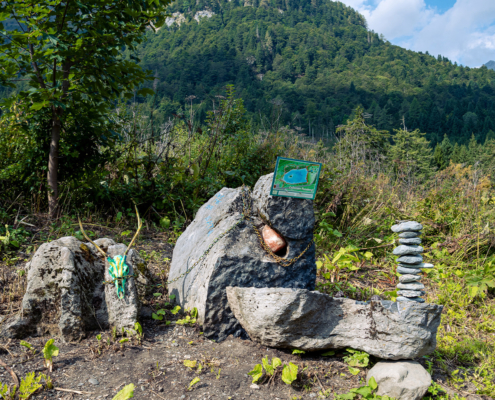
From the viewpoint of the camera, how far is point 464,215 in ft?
17.4

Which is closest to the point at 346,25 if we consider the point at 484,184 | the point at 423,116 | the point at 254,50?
the point at 254,50

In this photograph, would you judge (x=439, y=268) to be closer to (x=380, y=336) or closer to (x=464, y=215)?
(x=464, y=215)

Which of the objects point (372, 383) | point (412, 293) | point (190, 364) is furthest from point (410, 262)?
point (190, 364)

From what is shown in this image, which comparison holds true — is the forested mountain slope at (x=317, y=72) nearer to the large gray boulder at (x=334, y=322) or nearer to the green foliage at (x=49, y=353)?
the large gray boulder at (x=334, y=322)

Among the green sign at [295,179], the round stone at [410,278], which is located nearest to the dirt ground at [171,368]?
the round stone at [410,278]

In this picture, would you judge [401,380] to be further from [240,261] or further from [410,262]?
[240,261]

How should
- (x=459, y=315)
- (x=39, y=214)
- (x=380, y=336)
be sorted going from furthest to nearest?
1. (x=39, y=214)
2. (x=459, y=315)
3. (x=380, y=336)

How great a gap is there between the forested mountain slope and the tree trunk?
43222 millimetres

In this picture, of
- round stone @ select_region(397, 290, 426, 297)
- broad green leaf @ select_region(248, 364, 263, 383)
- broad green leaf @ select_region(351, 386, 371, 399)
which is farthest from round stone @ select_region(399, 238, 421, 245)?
broad green leaf @ select_region(248, 364, 263, 383)

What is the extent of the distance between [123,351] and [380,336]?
6.31 feet

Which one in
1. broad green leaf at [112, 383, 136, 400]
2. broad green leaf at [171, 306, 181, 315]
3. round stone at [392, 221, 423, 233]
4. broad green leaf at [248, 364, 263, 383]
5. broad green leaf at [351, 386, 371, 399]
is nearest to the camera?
broad green leaf at [112, 383, 136, 400]

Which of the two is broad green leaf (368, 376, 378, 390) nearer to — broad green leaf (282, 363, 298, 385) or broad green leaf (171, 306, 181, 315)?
broad green leaf (282, 363, 298, 385)

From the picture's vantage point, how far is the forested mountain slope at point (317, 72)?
221 ft

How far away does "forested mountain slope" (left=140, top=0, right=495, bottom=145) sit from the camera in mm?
67250
